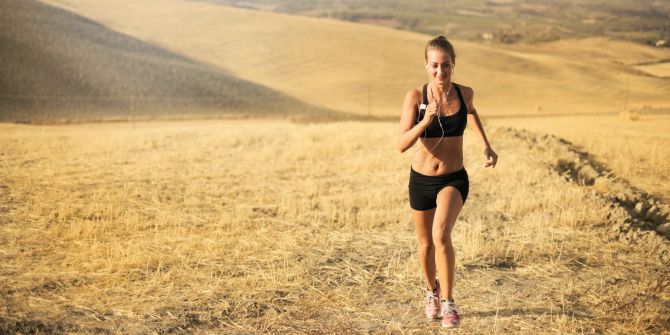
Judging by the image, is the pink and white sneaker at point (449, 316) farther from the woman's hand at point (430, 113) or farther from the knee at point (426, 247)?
the woman's hand at point (430, 113)

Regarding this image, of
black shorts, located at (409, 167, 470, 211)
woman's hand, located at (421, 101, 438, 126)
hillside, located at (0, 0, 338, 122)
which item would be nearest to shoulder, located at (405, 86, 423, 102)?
woman's hand, located at (421, 101, 438, 126)

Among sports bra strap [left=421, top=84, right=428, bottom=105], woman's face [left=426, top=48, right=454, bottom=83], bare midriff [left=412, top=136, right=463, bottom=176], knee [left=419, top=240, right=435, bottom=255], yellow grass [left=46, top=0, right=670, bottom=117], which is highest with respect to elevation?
yellow grass [left=46, top=0, right=670, bottom=117]

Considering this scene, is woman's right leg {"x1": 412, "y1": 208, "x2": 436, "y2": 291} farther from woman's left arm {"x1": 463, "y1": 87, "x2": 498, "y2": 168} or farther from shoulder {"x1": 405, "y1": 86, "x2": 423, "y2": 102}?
shoulder {"x1": 405, "y1": 86, "x2": 423, "y2": 102}

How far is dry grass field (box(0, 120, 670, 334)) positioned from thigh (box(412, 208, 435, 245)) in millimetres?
725

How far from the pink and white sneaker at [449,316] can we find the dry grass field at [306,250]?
0.17 m

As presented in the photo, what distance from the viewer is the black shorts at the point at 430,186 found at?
17.3ft

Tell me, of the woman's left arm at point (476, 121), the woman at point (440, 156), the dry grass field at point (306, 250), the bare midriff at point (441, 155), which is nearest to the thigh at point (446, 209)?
the woman at point (440, 156)

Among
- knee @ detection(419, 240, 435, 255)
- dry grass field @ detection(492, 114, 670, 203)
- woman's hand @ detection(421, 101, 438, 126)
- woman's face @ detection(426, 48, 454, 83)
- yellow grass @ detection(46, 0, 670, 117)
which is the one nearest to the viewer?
woman's hand @ detection(421, 101, 438, 126)

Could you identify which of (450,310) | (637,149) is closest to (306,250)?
(450,310)

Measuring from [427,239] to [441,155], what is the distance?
72 centimetres

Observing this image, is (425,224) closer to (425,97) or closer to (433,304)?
(433,304)

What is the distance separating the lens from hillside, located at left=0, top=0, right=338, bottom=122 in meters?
34.5

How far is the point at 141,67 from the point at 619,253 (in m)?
41.7

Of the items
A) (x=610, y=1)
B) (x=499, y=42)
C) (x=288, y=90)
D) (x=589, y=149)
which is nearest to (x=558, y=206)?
(x=589, y=149)
